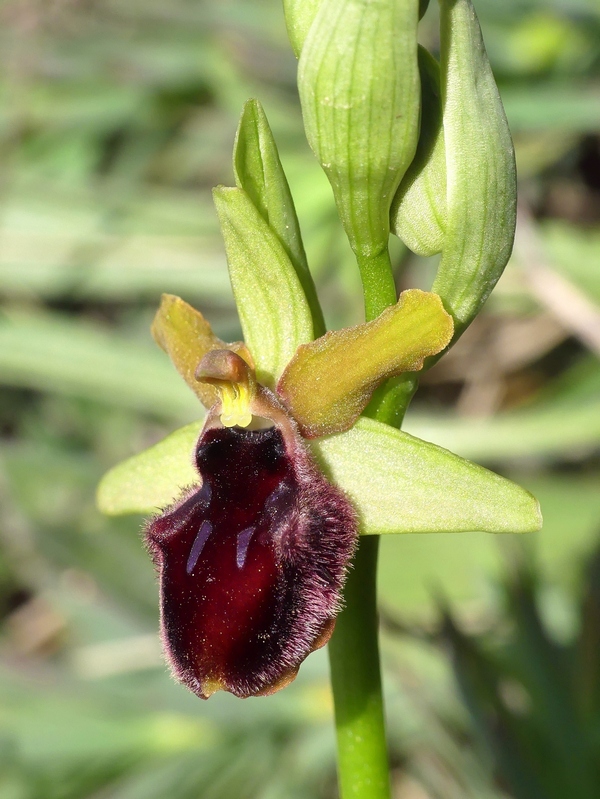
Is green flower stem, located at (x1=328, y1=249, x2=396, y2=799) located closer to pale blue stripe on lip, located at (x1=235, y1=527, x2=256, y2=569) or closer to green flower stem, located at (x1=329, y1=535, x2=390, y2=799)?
green flower stem, located at (x1=329, y1=535, x2=390, y2=799)

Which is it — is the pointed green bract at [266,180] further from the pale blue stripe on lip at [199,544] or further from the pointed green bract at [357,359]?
the pale blue stripe on lip at [199,544]

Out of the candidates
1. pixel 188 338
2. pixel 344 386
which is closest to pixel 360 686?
pixel 344 386

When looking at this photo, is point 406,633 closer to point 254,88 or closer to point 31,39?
point 254,88

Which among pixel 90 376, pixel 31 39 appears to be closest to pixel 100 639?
pixel 90 376

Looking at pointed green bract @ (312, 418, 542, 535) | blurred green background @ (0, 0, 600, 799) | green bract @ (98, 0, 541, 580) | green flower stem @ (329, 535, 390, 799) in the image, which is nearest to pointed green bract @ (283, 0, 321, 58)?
green bract @ (98, 0, 541, 580)

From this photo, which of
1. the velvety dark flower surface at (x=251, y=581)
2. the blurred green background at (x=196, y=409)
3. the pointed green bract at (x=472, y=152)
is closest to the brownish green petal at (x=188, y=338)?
the velvety dark flower surface at (x=251, y=581)

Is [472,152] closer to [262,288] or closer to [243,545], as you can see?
[262,288]
